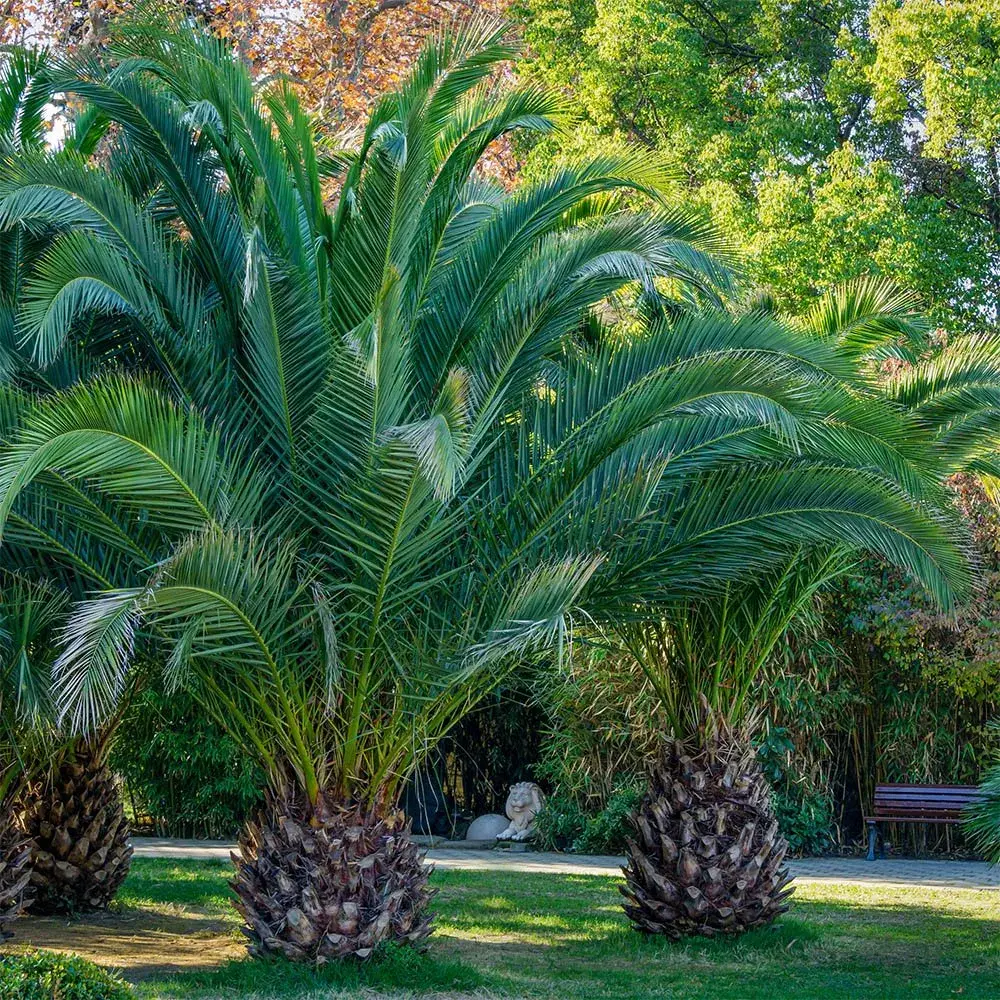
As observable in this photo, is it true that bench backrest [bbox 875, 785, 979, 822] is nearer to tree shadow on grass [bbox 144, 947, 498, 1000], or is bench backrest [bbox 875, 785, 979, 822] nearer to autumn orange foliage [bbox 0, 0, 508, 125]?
tree shadow on grass [bbox 144, 947, 498, 1000]

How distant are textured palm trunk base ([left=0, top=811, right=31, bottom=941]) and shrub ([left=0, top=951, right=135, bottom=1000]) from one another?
267cm

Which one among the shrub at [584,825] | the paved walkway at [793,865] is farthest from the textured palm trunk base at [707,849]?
the shrub at [584,825]

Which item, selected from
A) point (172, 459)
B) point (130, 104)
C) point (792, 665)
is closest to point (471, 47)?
point (130, 104)

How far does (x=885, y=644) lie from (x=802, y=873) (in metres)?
2.58

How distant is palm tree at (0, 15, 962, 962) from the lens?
22.8 feet

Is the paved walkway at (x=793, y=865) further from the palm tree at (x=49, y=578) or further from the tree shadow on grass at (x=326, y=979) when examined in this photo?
the tree shadow on grass at (x=326, y=979)

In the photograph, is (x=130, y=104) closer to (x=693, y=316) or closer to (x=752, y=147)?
(x=693, y=316)

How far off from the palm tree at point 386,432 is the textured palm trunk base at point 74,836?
236cm

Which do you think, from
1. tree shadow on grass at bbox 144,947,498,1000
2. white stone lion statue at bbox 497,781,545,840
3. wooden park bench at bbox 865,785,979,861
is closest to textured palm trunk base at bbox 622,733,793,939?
tree shadow on grass at bbox 144,947,498,1000

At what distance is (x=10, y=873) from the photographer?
27.5 feet

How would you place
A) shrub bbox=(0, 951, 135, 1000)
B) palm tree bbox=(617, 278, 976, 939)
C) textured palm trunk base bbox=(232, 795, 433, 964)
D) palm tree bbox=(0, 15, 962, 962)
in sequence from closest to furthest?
1. shrub bbox=(0, 951, 135, 1000)
2. palm tree bbox=(0, 15, 962, 962)
3. textured palm trunk base bbox=(232, 795, 433, 964)
4. palm tree bbox=(617, 278, 976, 939)

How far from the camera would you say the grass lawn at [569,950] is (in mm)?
7664

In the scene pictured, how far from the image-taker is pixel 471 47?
25.4ft

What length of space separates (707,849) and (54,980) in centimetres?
476
